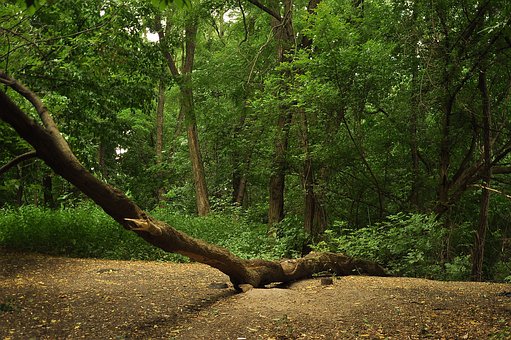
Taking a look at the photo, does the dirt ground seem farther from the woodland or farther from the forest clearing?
the woodland

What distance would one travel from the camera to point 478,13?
28.5 ft

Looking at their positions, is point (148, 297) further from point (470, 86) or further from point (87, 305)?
point (470, 86)

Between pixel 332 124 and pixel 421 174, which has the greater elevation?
pixel 332 124

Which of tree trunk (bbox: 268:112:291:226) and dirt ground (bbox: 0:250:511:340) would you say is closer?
dirt ground (bbox: 0:250:511:340)

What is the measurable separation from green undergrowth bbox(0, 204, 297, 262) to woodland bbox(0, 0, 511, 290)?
0.13ft

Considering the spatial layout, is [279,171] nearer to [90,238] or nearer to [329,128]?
[329,128]

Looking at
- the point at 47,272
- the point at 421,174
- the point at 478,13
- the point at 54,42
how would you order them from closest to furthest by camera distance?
the point at 47,272
the point at 478,13
the point at 54,42
the point at 421,174

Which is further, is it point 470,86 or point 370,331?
point 470,86

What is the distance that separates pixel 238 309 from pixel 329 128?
21.9 ft

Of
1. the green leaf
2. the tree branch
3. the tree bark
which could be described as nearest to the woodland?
the tree branch

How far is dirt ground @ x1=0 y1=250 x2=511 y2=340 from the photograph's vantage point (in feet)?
15.3

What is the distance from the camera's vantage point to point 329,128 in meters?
11.3

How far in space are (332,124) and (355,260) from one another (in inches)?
145

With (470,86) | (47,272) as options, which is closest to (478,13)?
(470,86)
